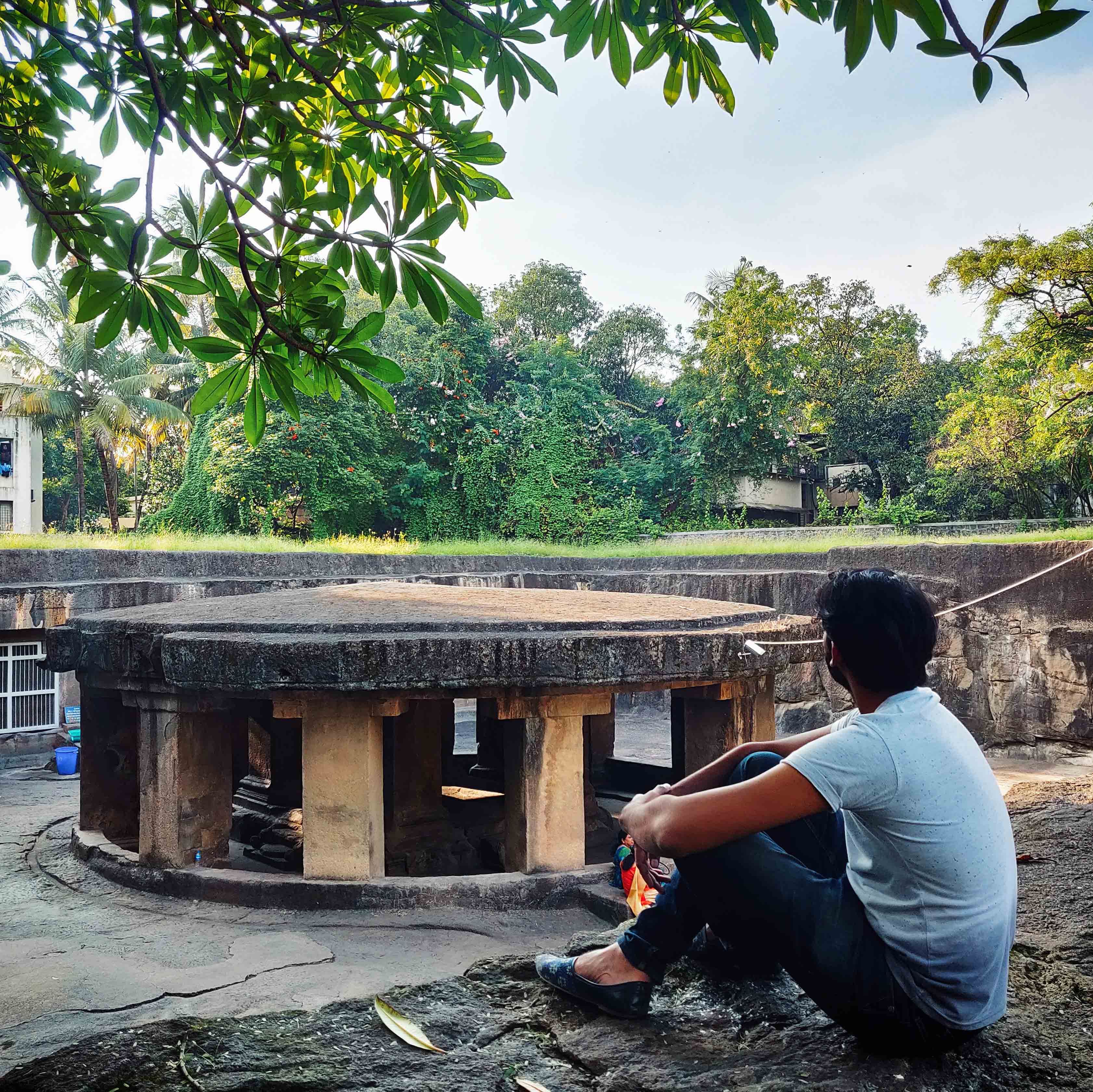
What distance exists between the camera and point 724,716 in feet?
16.7

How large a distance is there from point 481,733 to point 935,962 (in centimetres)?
579

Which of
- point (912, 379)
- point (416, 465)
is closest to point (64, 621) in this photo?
point (416, 465)

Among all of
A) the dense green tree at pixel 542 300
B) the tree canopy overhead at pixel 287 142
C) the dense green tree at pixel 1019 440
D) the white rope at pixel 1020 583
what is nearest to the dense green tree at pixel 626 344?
the dense green tree at pixel 542 300

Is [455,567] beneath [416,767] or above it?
above

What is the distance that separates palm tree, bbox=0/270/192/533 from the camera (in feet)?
67.7

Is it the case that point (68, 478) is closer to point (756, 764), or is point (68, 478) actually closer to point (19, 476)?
point (19, 476)

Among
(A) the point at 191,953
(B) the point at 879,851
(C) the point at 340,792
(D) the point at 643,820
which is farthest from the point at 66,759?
(B) the point at 879,851

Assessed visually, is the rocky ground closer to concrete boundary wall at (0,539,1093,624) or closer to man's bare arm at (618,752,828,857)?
man's bare arm at (618,752,828,857)

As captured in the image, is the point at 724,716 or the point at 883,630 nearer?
the point at 883,630

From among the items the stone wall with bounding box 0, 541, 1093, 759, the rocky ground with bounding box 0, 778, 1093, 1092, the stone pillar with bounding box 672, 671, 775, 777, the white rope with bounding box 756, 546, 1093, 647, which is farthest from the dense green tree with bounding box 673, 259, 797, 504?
the rocky ground with bounding box 0, 778, 1093, 1092

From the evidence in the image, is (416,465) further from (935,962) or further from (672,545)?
(935,962)

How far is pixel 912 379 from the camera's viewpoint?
21312 mm

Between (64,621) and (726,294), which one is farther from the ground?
(726,294)

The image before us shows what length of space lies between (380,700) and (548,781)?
894mm
